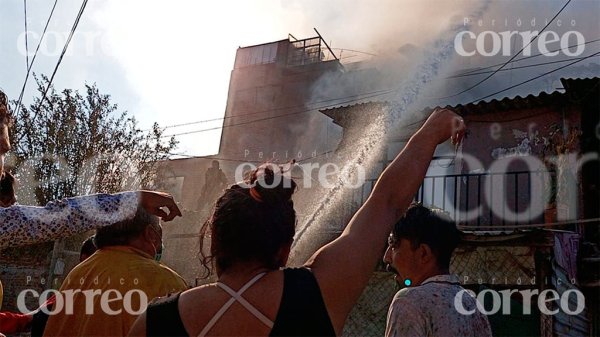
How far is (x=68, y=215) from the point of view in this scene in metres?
2.13

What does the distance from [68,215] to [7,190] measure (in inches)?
31.9

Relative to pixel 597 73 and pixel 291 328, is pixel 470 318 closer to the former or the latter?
pixel 291 328

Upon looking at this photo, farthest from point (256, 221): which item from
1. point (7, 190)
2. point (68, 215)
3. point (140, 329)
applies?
point (7, 190)

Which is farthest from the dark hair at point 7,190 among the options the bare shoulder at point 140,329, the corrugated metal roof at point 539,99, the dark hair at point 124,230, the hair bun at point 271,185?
the corrugated metal roof at point 539,99

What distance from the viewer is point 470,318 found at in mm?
2646

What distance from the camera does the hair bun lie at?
1652mm

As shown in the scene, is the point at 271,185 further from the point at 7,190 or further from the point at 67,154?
the point at 67,154

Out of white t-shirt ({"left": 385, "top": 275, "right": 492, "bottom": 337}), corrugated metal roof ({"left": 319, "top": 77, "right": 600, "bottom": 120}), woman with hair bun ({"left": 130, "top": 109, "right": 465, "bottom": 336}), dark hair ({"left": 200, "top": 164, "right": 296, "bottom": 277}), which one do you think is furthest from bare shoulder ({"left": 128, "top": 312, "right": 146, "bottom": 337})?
corrugated metal roof ({"left": 319, "top": 77, "right": 600, "bottom": 120})

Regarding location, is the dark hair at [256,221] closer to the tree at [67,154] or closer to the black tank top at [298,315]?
the black tank top at [298,315]

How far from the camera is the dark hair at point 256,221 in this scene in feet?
5.34

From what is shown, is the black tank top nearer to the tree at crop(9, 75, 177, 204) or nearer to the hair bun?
the hair bun

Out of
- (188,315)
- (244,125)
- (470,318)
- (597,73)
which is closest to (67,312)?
(188,315)

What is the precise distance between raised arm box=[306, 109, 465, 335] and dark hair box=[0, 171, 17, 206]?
174 centimetres

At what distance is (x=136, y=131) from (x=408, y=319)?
1492 cm
